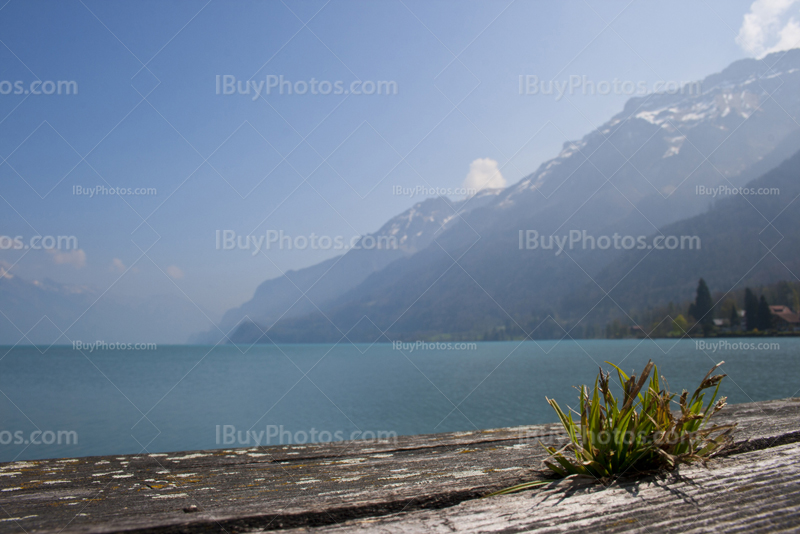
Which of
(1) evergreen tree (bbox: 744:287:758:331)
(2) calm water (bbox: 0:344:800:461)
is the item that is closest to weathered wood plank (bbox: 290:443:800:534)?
(2) calm water (bbox: 0:344:800:461)

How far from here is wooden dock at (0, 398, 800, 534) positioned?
115cm

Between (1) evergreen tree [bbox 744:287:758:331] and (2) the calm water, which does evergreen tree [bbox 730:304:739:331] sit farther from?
(2) the calm water

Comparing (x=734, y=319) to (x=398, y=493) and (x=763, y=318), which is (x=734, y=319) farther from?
(x=398, y=493)

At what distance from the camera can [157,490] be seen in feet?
5.88

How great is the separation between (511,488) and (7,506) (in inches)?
80.4

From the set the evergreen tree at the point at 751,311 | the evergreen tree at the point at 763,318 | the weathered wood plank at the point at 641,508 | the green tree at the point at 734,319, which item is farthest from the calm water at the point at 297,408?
the green tree at the point at 734,319

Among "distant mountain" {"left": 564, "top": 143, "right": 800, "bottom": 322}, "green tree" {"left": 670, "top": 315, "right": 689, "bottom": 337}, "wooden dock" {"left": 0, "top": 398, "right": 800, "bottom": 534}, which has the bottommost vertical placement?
"green tree" {"left": 670, "top": 315, "right": 689, "bottom": 337}

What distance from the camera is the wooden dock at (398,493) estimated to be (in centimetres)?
115

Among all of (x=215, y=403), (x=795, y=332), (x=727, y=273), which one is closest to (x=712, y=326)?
(x=795, y=332)

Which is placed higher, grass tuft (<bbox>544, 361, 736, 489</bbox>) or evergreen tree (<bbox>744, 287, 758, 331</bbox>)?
grass tuft (<bbox>544, 361, 736, 489</bbox>)

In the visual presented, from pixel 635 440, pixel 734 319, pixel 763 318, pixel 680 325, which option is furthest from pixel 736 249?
pixel 635 440

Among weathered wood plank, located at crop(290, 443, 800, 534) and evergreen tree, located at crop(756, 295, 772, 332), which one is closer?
weathered wood plank, located at crop(290, 443, 800, 534)

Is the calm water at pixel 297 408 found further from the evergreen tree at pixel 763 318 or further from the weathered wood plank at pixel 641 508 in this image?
the evergreen tree at pixel 763 318

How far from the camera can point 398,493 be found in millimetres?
1431
